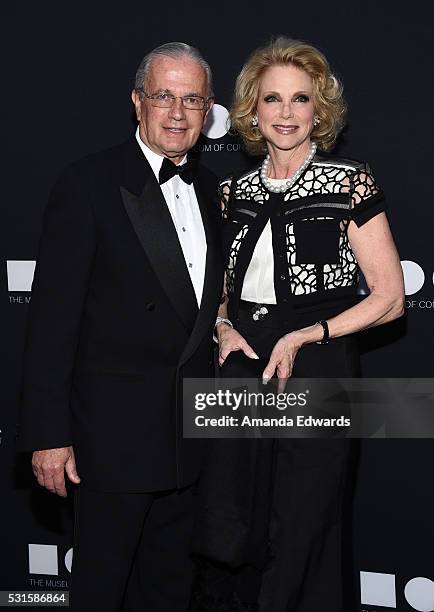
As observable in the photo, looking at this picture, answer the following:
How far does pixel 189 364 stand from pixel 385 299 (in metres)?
0.62

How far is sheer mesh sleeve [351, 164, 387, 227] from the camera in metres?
2.48

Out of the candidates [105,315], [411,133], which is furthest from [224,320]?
[411,133]

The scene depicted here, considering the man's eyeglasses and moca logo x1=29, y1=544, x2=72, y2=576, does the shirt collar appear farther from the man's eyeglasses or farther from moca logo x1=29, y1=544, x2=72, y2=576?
moca logo x1=29, y1=544, x2=72, y2=576

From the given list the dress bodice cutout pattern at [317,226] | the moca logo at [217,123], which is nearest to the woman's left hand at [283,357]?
the dress bodice cutout pattern at [317,226]

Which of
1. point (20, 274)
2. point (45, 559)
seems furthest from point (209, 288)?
point (45, 559)

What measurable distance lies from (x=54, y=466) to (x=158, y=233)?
2.48 ft

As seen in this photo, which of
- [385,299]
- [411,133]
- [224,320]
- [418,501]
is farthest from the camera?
[418,501]

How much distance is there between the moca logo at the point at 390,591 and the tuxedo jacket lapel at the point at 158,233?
1.51m

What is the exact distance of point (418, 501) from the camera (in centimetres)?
328

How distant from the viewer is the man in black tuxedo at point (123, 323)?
8.07ft

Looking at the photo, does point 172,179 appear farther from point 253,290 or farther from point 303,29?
point 303,29

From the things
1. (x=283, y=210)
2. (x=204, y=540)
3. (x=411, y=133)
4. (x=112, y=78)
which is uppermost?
(x=112, y=78)

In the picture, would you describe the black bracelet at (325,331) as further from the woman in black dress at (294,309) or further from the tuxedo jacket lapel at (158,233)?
the tuxedo jacket lapel at (158,233)

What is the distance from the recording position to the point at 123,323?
2.53 m
